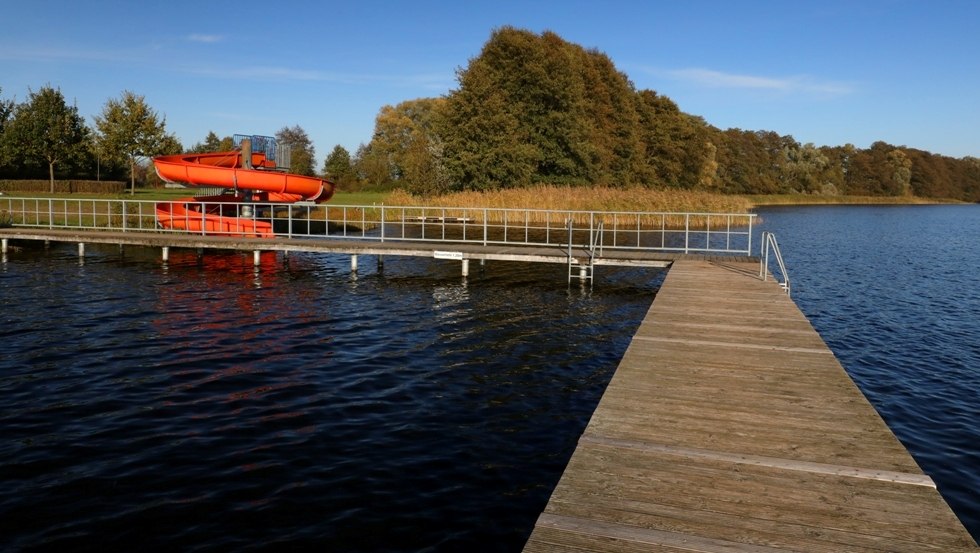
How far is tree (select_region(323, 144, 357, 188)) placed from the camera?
3341 inches

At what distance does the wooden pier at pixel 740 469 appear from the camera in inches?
167

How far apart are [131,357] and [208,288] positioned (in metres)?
7.24

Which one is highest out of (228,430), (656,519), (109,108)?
(109,108)

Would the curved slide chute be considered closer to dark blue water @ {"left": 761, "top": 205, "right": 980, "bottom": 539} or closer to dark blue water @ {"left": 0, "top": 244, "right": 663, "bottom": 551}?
dark blue water @ {"left": 0, "top": 244, "right": 663, "bottom": 551}

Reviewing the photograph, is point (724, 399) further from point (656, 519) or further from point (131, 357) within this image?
point (131, 357)

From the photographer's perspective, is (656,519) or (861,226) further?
(861,226)

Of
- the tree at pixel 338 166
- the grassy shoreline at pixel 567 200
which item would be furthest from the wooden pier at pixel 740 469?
the tree at pixel 338 166

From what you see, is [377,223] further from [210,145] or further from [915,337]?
[210,145]

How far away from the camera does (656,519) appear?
4.43 m

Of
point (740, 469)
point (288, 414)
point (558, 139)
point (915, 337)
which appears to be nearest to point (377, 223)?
point (558, 139)

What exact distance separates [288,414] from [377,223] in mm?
30231

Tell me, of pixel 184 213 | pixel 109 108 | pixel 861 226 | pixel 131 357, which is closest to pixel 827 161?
pixel 861 226

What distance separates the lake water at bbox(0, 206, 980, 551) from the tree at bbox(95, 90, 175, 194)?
112 feet

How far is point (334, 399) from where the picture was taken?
378 inches
